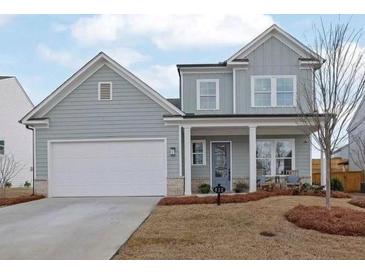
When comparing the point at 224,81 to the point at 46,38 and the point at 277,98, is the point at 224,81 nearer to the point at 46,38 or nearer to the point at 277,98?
the point at 277,98

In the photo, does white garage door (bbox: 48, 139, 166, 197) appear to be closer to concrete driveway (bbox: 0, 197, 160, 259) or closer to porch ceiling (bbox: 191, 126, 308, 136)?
concrete driveway (bbox: 0, 197, 160, 259)

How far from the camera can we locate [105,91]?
17250 mm

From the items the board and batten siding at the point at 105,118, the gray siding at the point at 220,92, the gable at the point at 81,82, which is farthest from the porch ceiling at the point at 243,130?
the gable at the point at 81,82

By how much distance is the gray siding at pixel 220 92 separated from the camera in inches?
754

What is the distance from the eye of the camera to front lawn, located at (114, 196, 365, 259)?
711 cm

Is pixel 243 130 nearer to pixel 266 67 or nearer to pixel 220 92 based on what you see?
pixel 220 92

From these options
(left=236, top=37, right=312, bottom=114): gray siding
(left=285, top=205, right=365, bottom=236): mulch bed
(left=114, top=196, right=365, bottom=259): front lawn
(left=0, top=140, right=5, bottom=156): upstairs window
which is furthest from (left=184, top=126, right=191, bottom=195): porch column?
(left=0, top=140, right=5, bottom=156): upstairs window

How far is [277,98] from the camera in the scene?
18.8 m

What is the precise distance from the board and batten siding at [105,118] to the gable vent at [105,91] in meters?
0.17

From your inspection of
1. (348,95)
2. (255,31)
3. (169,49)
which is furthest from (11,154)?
(348,95)

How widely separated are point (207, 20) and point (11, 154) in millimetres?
21401

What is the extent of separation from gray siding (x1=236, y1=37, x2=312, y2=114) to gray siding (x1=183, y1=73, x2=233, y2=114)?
468 millimetres

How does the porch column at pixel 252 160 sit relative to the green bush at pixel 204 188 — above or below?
above

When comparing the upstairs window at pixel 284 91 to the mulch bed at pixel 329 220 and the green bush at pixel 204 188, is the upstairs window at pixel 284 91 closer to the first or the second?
the green bush at pixel 204 188
